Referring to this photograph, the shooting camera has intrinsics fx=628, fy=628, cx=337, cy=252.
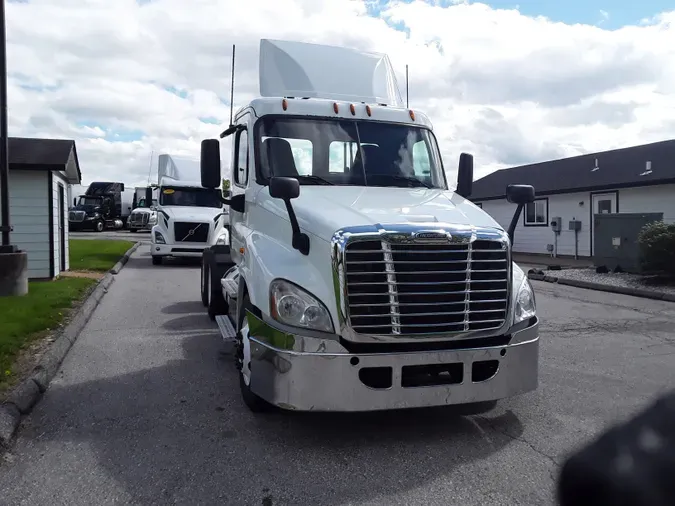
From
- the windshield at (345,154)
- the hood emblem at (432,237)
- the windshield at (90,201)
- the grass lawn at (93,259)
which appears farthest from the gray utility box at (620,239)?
the windshield at (90,201)

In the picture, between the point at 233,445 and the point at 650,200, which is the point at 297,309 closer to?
the point at 233,445

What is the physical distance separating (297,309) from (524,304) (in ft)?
5.94

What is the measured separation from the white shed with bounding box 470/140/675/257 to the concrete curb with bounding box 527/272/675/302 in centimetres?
597

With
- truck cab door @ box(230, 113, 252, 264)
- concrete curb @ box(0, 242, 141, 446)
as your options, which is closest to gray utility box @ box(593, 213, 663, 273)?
truck cab door @ box(230, 113, 252, 264)

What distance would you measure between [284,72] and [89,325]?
472 cm

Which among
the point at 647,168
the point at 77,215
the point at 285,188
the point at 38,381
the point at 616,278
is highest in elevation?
the point at 647,168

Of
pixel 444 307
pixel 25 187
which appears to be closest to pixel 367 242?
pixel 444 307

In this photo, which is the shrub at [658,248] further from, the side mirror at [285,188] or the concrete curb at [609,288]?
the side mirror at [285,188]

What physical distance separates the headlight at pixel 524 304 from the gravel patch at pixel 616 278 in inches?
367

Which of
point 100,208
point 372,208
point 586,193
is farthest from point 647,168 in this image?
point 100,208

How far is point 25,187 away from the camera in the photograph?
13.7m

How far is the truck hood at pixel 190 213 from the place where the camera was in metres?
18.0

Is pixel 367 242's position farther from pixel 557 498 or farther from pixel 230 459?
pixel 557 498

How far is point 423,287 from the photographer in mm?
4422
